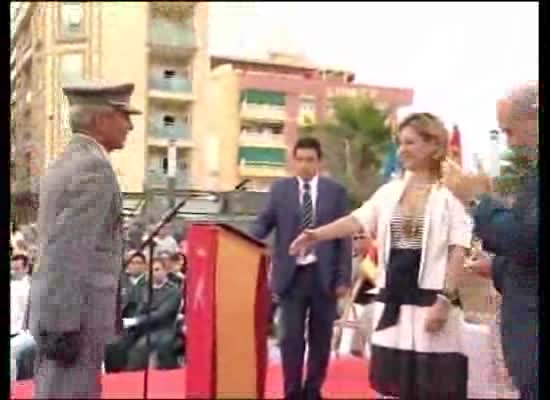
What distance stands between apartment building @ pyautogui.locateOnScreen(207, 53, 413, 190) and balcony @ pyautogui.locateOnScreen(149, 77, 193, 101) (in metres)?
0.15

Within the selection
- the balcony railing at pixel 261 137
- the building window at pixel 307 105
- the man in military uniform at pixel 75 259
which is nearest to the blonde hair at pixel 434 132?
the man in military uniform at pixel 75 259

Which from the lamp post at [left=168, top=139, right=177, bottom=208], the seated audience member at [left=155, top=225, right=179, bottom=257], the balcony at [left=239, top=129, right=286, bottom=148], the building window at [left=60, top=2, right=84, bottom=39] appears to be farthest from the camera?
the balcony at [left=239, top=129, right=286, bottom=148]

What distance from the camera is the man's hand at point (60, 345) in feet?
6.66

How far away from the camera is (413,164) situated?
9.61ft

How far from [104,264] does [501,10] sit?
3603 millimetres

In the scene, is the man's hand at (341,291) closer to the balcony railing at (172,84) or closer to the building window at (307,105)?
the balcony railing at (172,84)

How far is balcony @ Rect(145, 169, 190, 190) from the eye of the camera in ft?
8.27

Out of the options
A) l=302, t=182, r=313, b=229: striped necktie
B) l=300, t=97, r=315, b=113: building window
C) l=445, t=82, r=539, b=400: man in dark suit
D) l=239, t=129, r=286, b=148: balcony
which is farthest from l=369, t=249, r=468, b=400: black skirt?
l=300, t=97, r=315, b=113: building window

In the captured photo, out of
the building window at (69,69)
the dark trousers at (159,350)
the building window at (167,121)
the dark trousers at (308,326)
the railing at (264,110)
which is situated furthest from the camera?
the railing at (264,110)

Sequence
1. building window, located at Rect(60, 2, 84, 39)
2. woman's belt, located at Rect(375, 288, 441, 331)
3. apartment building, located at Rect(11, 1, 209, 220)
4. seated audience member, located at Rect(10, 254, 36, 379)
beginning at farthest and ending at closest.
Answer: woman's belt, located at Rect(375, 288, 441, 331) → building window, located at Rect(60, 2, 84, 39) → apartment building, located at Rect(11, 1, 209, 220) → seated audience member, located at Rect(10, 254, 36, 379)

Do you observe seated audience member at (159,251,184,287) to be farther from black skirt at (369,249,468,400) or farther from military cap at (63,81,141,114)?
military cap at (63,81,141,114)

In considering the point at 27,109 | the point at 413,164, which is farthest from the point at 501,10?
the point at 27,109

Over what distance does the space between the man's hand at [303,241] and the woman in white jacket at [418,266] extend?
0.14 m

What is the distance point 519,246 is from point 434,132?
1.04 m
